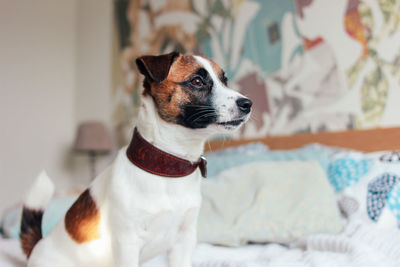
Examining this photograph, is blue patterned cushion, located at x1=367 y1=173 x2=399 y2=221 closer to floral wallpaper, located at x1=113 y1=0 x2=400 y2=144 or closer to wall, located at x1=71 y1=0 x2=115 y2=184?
floral wallpaper, located at x1=113 y1=0 x2=400 y2=144

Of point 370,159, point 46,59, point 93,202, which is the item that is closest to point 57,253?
point 93,202

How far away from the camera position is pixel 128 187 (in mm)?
800

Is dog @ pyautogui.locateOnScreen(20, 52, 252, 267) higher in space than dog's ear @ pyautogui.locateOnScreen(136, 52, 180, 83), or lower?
lower

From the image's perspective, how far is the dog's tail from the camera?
99 cm

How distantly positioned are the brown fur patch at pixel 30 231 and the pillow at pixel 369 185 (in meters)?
1.14

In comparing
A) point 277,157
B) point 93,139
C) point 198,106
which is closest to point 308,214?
point 277,157

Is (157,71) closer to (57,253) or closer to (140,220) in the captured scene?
(140,220)

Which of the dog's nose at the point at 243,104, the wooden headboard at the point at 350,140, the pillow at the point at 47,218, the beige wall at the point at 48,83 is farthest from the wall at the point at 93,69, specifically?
the dog's nose at the point at 243,104

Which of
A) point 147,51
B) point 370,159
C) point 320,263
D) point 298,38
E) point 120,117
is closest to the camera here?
point 320,263

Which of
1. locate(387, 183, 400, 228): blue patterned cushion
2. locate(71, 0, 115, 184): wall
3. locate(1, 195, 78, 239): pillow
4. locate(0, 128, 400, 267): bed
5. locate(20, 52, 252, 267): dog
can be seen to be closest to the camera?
locate(20, 52, 252, 267): dog

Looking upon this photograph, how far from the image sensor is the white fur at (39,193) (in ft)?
3.23

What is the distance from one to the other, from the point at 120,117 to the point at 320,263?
280cm

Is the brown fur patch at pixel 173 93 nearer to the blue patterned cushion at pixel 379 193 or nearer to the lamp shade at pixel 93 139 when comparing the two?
the blue patterned cushion at pixel 379 193

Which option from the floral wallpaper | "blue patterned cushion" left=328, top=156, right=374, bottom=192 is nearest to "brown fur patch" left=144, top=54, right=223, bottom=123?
"blue patterned cushion" left=328, top=156, right=374, bottom=192
